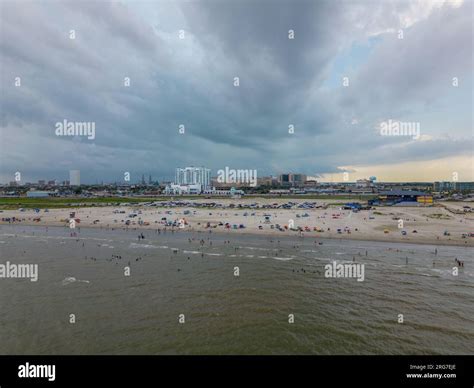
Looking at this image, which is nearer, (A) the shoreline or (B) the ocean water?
(B) the ocean water

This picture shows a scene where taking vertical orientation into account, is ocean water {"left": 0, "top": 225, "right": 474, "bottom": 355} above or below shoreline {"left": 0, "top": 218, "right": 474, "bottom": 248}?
below

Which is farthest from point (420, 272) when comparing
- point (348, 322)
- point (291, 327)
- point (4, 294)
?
point (4, 294)

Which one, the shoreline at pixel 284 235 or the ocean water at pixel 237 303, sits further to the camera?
the shoreline at pixel 284 235

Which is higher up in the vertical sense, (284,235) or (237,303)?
(284,235)

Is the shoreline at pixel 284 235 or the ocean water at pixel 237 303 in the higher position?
the shoreline at pixel 284 235

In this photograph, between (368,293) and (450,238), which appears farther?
(450,238)

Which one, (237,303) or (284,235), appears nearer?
(237,303)
